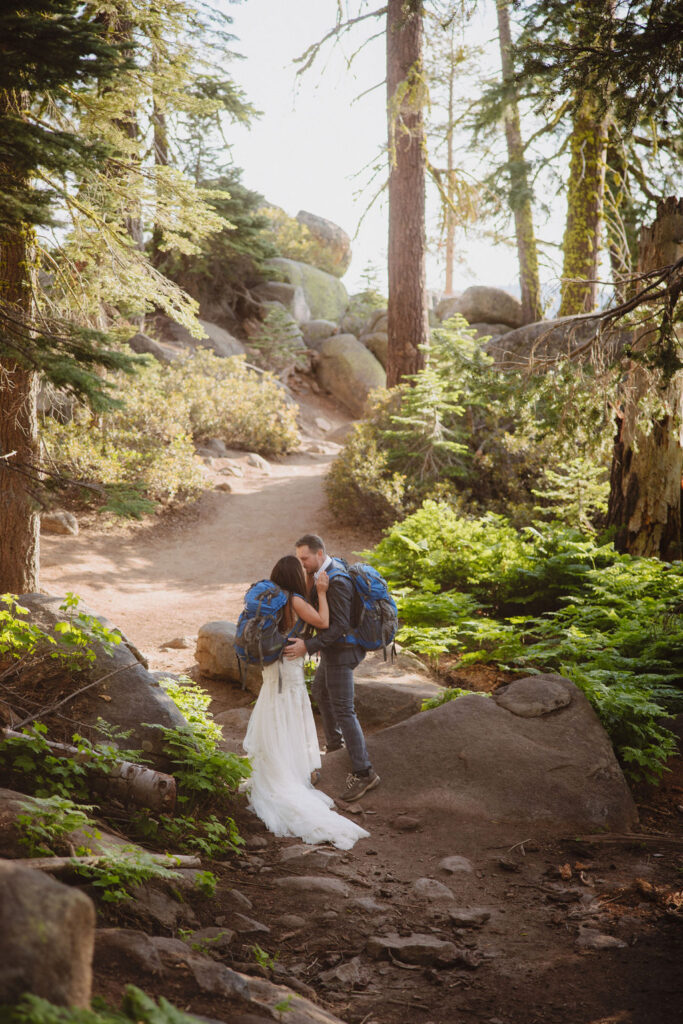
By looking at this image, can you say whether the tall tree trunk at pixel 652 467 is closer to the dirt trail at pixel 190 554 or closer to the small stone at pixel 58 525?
the dirt trail at pixel 190 554

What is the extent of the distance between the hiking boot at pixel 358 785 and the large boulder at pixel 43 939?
3974 millimetres

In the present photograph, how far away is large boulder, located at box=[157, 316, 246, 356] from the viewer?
24.5 m

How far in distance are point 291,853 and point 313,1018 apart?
2.07 m

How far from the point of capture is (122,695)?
16.1ft

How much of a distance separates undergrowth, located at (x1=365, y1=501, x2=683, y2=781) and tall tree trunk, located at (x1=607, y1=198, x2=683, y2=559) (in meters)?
0.50

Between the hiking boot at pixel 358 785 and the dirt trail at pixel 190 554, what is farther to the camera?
the dirt trail at pixel 190 554

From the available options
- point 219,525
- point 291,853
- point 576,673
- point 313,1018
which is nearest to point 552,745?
point 576,673

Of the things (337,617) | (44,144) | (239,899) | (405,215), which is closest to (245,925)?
(239,899)

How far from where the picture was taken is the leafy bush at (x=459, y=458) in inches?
471

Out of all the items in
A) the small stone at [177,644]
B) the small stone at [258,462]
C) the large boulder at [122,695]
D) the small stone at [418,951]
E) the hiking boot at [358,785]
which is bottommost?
the hiking boot at [358,785]

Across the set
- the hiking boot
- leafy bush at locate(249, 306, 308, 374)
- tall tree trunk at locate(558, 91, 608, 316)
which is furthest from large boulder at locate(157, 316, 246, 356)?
the hiking boot

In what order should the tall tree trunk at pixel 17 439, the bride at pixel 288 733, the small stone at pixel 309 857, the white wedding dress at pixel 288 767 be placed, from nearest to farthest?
1. the small stone at pixel 309 857
2. the white wedding dress at pixel 288 767
3. the bride at pixel 288 733
4. the tall tree trunk at pixel 17 439

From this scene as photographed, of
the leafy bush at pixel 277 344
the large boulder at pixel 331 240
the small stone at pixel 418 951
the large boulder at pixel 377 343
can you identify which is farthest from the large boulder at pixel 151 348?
the large boulder at pixel 331 240

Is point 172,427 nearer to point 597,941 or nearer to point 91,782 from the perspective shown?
point 91,782
